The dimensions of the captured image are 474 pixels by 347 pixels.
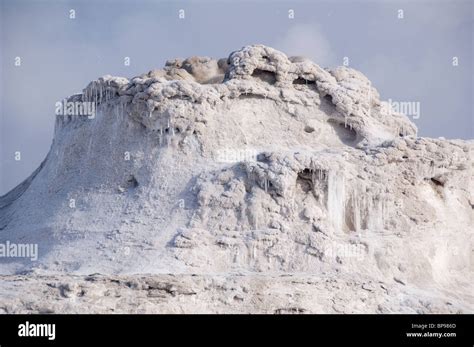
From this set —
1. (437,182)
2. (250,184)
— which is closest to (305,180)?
(250,184)

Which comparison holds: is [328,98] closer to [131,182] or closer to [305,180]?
[305,180]

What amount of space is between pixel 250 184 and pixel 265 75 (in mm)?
3911

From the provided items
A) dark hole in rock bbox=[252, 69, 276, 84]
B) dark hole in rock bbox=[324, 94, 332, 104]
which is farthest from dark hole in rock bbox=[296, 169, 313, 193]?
dark hole in rock bbox=[252, 69, 276, 84]

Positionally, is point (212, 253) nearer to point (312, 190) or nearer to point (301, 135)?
point (312, 190)

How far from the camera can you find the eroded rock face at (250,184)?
26438mm

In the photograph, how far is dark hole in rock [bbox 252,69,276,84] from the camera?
29.7 m

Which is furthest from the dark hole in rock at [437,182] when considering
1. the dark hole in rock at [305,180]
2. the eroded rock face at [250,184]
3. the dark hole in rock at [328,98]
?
the dark hole in rock at [305,180]

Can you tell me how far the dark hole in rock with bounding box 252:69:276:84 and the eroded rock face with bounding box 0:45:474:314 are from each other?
0.10 feet

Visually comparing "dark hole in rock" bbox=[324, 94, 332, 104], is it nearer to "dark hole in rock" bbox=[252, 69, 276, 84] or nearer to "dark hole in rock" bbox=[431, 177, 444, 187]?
"dark hole in rock" bbox=[252, 69, 276, 84]

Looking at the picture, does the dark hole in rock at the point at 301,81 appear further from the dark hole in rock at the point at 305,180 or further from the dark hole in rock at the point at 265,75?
the dark hole in rock at the point at 305,180

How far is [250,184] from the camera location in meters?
27.1

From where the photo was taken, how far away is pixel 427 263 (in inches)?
1080

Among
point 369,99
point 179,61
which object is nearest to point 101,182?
point 179,61

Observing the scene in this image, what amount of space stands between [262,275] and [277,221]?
1.81 metres
